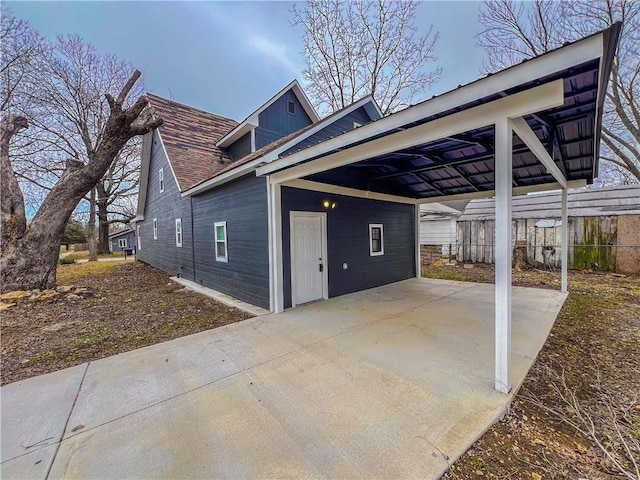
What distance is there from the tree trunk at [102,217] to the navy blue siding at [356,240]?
19.5m

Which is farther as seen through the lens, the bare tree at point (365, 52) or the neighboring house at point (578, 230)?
the bare tree at point (365, 52)

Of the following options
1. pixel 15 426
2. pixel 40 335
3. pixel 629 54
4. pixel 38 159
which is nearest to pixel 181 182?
pixel 40 335

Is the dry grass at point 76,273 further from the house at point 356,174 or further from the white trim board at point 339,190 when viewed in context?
the white trim board at point 339,190

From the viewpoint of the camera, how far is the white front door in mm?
6020

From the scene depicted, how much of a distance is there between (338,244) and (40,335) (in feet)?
19.1

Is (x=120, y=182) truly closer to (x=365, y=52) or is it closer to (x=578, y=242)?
(x=365, y=52)

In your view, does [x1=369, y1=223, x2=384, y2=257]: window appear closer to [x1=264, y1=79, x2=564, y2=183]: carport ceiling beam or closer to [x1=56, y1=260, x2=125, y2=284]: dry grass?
[x1=264, y1=79, x2=564, y2=183]: carport ceiling beam

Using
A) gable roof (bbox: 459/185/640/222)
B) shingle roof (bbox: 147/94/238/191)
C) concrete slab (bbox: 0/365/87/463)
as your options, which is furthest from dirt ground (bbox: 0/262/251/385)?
gable roof (bbox: 459/185/640/222)

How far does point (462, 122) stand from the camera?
289cm

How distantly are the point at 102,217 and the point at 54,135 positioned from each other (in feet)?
25.0

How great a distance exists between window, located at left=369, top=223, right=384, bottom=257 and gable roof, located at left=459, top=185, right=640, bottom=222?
186 inches

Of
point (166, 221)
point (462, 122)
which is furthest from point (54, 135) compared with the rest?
point (462, 122)

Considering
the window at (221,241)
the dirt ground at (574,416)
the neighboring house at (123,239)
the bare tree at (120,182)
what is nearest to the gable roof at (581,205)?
the dirt ground at (574,416)

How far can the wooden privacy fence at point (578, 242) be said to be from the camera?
9.12 metres
